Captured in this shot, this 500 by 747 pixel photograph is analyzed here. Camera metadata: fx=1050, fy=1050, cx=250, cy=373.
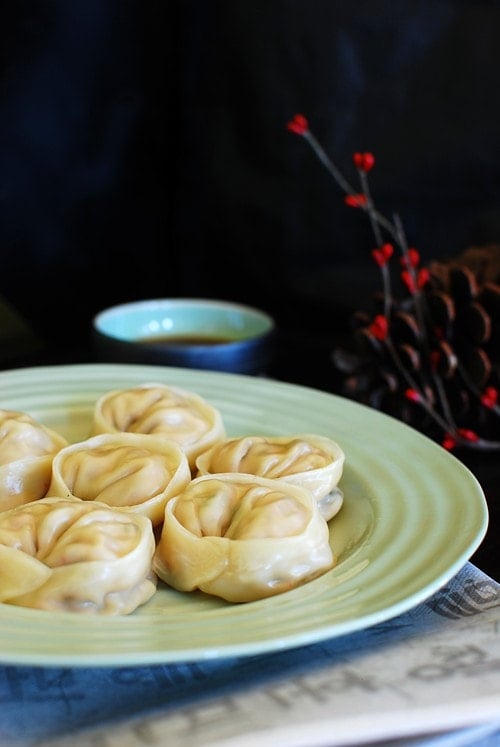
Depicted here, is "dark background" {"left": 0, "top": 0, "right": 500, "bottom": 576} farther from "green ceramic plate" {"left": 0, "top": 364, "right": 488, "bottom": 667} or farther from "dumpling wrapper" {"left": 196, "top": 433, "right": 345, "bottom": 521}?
→ "dumpling wrapper" {"left": 196, "top": 433, "right": 345, "bottom": 521}

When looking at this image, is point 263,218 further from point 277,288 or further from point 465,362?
point 465,362

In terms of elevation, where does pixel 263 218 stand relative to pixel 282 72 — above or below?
below

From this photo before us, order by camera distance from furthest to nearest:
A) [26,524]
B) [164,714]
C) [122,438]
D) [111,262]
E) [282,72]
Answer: [111,262] → [282,72] → [122,438] → [26,524] → [164,714]

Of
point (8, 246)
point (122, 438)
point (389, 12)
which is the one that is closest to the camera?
point (122, 438)

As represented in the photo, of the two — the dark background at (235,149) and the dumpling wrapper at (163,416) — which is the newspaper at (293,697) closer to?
the dumpling wrapper at (163,416)

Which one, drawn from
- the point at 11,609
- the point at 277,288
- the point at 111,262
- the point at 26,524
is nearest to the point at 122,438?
the point at 26,524

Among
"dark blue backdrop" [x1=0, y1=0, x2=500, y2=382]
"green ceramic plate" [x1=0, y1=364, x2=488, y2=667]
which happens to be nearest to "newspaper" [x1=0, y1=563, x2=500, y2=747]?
"green ceramic plate" [x1=0, y1=364, x2=488, y2=667]

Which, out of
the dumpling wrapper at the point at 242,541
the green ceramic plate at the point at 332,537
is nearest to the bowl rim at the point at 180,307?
the green ceramic plate at the point at 332,537
